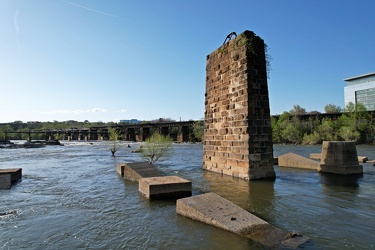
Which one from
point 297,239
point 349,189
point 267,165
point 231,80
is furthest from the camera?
point 231,80

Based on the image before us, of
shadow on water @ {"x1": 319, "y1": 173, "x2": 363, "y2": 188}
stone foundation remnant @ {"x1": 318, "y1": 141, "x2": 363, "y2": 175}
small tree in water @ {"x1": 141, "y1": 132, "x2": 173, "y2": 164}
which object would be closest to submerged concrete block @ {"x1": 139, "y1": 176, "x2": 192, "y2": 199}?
shadow on water @ {"x1": 319, "y1": 173, "x2": 363, "y2": 188}

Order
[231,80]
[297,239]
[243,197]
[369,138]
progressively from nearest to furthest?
[297,239] < [243,197] < [231,80] < [369,138]

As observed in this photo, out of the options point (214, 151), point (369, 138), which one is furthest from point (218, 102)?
point (369, 138)

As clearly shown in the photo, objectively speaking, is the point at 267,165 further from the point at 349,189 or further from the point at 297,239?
the point at 297,239

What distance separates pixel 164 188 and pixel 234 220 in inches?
135

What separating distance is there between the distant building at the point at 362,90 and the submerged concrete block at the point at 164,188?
121740mm

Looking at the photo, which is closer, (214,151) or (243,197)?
(243,197)

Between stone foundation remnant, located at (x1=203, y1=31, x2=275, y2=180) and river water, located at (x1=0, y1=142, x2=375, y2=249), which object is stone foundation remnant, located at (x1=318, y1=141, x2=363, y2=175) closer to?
river water, located at (x1=0, y1=142, x2=375, y2=249)

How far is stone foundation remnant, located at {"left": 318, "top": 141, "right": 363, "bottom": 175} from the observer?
13266mm

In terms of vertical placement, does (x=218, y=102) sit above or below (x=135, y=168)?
above

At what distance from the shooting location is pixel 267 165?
12273 millimetres

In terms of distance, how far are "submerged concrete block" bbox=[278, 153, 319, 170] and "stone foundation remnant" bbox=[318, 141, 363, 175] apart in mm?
1139

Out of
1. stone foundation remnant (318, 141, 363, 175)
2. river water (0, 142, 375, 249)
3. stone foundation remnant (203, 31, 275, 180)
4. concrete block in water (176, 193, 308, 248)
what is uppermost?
stone foundation remnant (203, 31, 275, 180)

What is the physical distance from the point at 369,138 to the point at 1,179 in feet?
229
